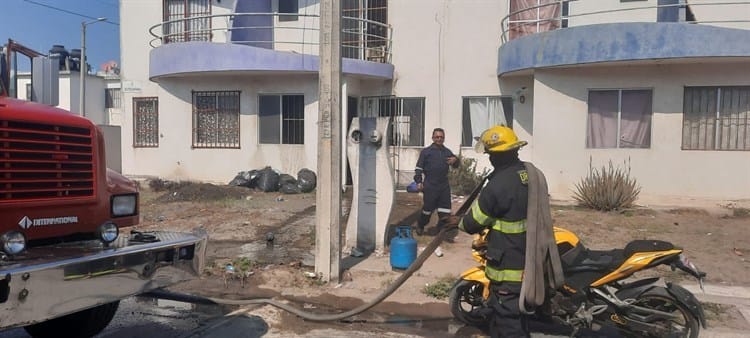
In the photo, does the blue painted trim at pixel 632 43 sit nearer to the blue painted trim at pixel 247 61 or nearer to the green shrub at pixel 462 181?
the green shrub at pixel 462 181

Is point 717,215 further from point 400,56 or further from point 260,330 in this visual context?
point 260,330

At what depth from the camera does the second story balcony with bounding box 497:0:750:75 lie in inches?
400

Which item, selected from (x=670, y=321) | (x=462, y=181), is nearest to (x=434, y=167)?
(x=670, y=321)

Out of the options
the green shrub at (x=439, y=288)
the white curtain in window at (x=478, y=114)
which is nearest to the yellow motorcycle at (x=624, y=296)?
the green shrub at (x=439, y=288)

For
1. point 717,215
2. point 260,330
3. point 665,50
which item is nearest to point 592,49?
point 665,50

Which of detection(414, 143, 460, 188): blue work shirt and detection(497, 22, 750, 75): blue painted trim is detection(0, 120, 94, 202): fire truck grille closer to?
detection(414, 143, 460, 188): blue work shirt

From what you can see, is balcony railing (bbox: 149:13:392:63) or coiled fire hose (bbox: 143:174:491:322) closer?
coiled fire hose (bbox: 143:174:491:322)

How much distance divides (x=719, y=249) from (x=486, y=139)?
5517mm

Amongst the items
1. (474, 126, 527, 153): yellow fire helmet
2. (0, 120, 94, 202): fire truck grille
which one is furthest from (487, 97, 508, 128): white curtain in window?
(0, 120, 94, 202): fire truck grille

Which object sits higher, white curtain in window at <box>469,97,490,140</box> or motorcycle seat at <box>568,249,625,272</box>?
white curtain in window at <box>469,97,490,140</box>

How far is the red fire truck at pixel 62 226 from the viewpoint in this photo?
10.0 feet

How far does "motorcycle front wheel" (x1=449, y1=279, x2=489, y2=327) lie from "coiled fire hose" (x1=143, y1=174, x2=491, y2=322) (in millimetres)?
445

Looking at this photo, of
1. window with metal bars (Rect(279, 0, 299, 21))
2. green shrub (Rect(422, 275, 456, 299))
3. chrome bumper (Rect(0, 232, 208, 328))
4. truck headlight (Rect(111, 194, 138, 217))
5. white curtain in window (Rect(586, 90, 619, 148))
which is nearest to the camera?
chrome bumper (Rect(0, 232, 208, 328))

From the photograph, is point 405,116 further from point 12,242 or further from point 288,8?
point 12,242
